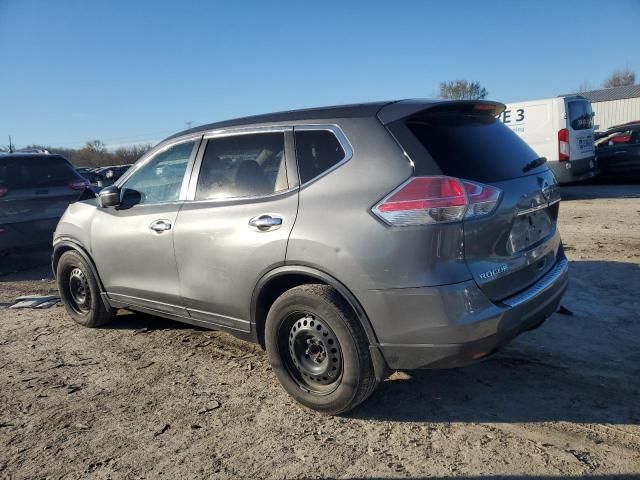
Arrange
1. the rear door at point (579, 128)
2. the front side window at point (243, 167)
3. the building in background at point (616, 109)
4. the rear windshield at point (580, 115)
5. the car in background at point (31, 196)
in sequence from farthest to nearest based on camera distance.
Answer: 1. the building in background at point (616, 109)
2. the rear windshield at point (580, 115)
3. the rear door at point (579, 128)
4. the car in background at point (31, 196)
5. the front side window at point (243, 167)

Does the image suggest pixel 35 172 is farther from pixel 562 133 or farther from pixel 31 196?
pixel 562 133

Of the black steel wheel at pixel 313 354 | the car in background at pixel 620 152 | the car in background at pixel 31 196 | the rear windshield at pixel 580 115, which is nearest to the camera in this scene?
the black steel wheel at pixel 313 354

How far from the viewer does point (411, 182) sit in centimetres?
269

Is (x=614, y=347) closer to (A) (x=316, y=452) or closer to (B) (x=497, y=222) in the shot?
(B) (x=497, y=222)

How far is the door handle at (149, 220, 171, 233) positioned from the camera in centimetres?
387

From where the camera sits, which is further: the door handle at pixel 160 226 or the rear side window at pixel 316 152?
the door handle at pixel 160 226

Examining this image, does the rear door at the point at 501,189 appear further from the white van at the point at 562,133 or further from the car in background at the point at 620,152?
the car in background at the point at 620,152

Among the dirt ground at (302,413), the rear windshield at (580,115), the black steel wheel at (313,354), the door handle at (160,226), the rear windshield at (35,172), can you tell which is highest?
the rear windshield at (580,115)

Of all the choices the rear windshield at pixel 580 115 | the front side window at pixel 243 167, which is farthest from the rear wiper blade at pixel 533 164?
the rear windshield at pixel 580 115

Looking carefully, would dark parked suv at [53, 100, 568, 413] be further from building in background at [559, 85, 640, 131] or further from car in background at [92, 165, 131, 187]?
building in background at [559, 85, 640, 131]

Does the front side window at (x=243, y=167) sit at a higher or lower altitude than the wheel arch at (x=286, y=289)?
higher

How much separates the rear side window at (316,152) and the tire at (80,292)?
268 cm

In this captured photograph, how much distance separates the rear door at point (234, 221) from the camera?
10.5 ft

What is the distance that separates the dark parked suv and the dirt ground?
39 centimetres
